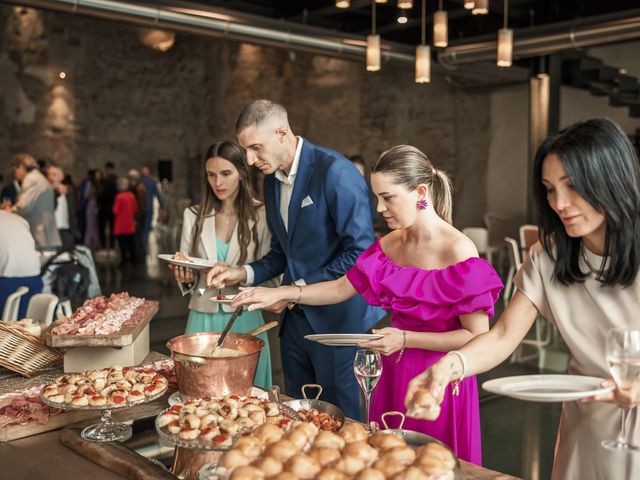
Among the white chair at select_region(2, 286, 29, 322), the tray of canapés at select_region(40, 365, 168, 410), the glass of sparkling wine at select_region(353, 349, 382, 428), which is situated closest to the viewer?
the glass of sparkling wine at select_region(353, 349, 382, 428)

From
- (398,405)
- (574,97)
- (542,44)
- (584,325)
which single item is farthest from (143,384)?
(574,97)

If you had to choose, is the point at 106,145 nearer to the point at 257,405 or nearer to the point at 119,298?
the point at 119,298

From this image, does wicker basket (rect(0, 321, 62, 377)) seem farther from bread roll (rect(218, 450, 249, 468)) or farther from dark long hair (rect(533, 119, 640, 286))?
dark long hair (rect(533, 119, 640, 286))

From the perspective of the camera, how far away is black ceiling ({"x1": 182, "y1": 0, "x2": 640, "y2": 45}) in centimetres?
1047

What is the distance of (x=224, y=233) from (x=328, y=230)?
738 mm

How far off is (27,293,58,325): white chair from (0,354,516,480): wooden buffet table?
1.89m

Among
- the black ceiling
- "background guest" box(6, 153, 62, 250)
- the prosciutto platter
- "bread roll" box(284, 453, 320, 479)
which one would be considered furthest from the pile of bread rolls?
the black ceiling

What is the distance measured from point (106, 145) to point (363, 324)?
14.6m

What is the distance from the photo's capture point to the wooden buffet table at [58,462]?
1675mm

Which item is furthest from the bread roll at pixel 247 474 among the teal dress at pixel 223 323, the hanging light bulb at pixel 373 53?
the hanging light bulb at pixel 373 53

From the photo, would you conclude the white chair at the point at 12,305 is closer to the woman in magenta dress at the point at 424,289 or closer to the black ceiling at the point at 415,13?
the woman in magenta dress at the point at 424,289

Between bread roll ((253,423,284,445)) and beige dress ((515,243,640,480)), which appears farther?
beige dress ((515,243,640,480))

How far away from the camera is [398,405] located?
2.34 meters

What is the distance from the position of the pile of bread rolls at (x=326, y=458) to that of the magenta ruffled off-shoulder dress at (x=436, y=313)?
2.88 feet
